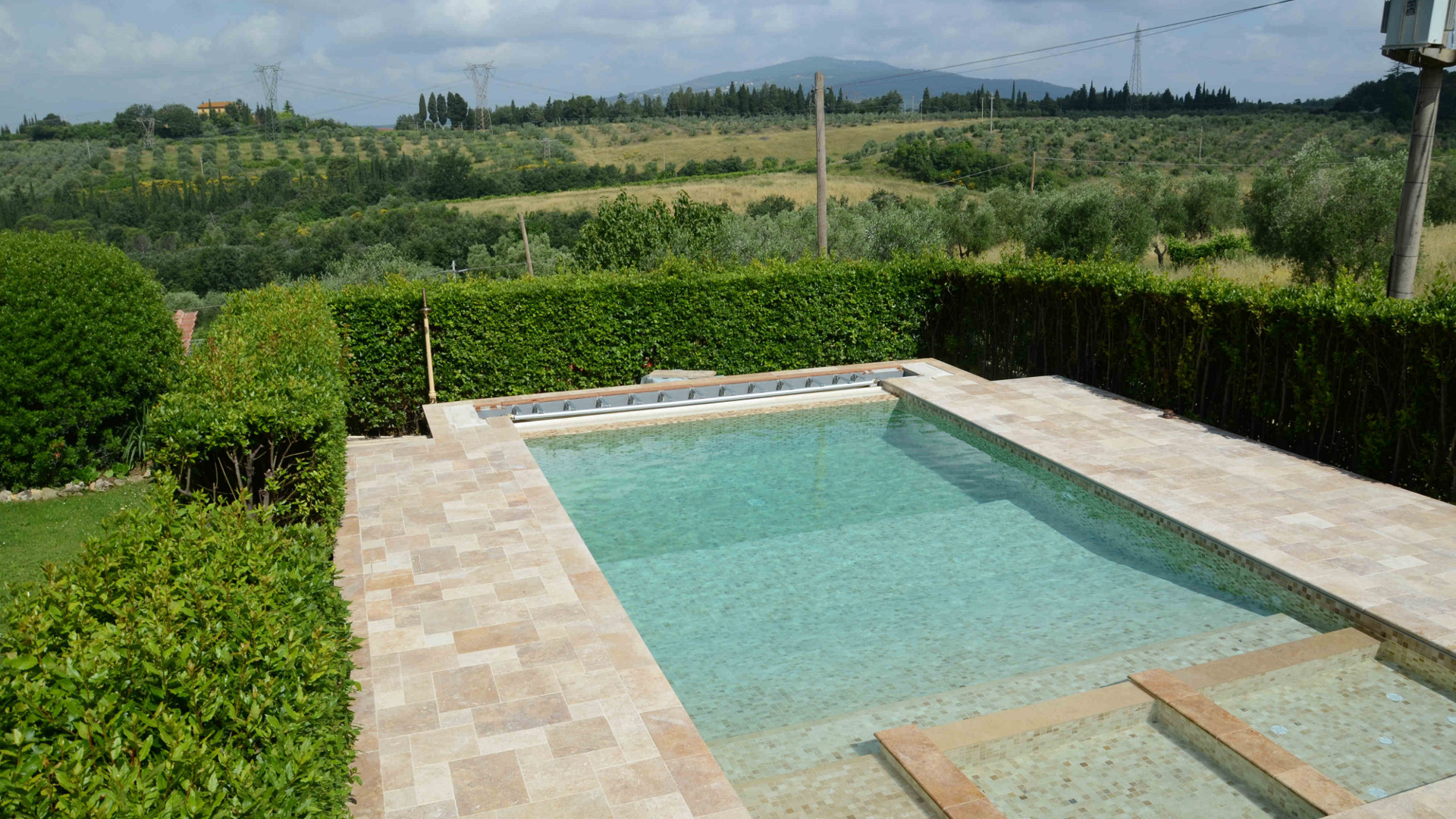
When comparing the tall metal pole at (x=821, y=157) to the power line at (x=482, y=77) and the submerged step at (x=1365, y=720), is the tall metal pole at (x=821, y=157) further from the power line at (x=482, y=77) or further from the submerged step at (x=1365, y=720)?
the power line at (x=482, y=77)

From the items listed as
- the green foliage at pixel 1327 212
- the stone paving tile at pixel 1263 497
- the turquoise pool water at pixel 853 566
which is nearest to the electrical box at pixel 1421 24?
the stone paving tile at pixel 1263 497

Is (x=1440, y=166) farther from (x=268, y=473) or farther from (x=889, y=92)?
(x=889, y=92)

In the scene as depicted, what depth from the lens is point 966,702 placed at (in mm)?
5527

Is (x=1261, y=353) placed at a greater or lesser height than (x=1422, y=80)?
lesser

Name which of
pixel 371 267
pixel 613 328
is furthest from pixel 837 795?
pixel 371 267

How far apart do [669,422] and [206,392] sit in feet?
18.4

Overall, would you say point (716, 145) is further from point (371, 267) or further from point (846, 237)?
point (846, 237)

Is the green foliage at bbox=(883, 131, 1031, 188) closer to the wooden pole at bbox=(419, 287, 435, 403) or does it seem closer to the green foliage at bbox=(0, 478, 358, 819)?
the wooden pole at bbox=(419, 287, 435, 403)

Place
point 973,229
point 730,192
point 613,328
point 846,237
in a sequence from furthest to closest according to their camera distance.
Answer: point 730,192, point 973,229, point 846,237, point 613,328

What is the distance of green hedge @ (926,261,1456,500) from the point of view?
25.9ft

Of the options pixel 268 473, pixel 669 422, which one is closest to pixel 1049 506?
pixel 669 422

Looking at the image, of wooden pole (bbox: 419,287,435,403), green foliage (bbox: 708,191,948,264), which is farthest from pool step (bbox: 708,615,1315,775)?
green foliage (bbox: 708,191,948,264)

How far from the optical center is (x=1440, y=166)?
21.0 meters

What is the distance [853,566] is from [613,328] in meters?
6.34
